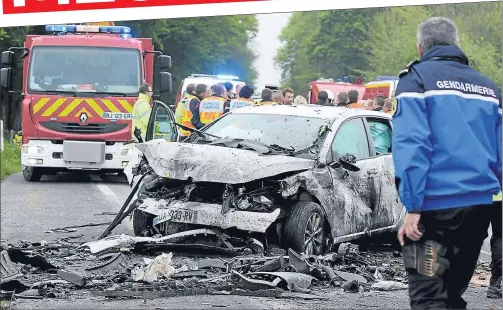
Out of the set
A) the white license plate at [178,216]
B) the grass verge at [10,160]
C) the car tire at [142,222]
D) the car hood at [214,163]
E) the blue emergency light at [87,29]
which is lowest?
the grass verge at [10,160]

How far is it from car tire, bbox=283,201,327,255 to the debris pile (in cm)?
14

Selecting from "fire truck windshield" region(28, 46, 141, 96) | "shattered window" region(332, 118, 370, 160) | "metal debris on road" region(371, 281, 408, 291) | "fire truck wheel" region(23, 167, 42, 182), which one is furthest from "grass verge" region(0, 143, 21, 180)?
"metal debris on road" region(371, 281, 408, 291)

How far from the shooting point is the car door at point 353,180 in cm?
969

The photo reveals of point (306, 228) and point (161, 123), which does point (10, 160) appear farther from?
point (306, 228)

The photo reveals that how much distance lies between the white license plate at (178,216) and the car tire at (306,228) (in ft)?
2.73

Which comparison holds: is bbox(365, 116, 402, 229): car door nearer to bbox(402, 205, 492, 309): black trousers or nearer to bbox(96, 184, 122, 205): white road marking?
bbox(402, 205, 492, 309): black trousers

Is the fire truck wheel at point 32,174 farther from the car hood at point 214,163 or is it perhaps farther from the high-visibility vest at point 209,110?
the car hood at point 214,163

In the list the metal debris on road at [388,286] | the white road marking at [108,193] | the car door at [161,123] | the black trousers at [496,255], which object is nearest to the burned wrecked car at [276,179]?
the car door at [161,123]

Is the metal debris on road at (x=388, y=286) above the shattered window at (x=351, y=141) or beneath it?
beneath

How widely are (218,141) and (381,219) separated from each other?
181cm

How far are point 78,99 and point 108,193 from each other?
251 centimetres

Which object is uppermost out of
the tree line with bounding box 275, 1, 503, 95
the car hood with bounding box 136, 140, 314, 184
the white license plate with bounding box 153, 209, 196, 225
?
the tree line with bounding box 275, 1, 503, 95

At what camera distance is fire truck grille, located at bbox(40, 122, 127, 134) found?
60.0 feet

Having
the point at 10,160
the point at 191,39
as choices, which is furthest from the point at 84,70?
the point at 191,39
